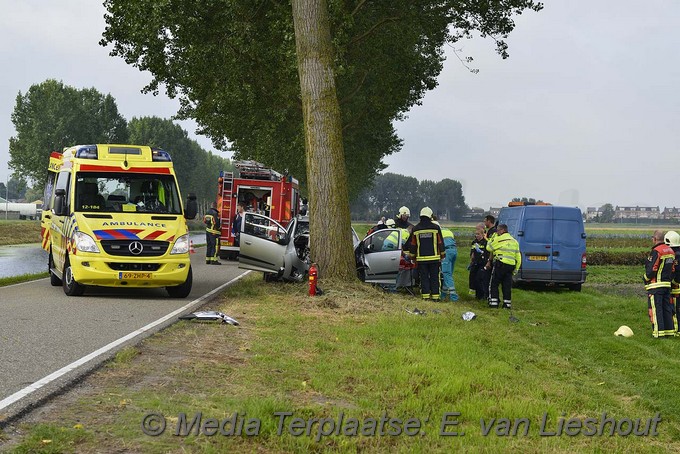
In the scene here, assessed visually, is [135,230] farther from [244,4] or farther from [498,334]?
[244,4]

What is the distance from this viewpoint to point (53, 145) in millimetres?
77375

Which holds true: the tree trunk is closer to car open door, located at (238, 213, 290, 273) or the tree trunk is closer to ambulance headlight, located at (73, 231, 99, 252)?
car open door, located at (238, 213, 290, 273)

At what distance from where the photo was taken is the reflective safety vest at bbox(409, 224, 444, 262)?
1583 centimetres

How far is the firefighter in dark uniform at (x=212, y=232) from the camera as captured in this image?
25188mm

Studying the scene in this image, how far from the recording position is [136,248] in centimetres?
1384

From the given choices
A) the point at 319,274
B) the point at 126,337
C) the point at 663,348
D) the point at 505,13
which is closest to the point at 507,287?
the point at 319,274

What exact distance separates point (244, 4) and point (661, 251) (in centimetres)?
1379

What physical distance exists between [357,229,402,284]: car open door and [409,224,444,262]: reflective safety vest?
1.19 metres

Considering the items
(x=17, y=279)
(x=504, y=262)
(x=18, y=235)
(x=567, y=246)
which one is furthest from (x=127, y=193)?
(x=18, y=235)

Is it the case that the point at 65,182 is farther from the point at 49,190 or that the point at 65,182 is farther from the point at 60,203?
the point at 49,190

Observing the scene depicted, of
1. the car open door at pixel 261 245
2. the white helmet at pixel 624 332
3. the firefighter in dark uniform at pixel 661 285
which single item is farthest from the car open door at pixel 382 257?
the firefighter in dark uniform at pixel 661 285

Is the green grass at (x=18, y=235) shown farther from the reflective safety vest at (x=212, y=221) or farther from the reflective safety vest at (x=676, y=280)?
the reflective safety vest at (x=676, y=280)

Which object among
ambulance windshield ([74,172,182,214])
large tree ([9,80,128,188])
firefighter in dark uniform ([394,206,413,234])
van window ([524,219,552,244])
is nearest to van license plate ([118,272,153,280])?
ambulance windshield ([74,172,182,214])

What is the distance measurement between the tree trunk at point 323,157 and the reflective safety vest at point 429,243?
4.35ft
